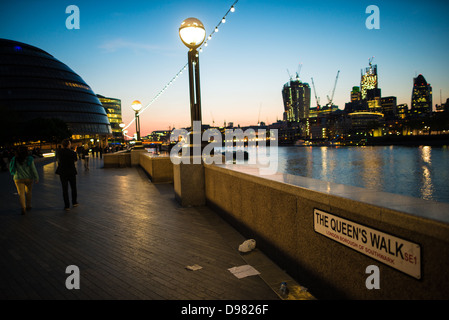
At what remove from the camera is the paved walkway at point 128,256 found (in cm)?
355

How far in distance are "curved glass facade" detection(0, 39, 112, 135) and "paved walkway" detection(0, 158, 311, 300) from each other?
256ft

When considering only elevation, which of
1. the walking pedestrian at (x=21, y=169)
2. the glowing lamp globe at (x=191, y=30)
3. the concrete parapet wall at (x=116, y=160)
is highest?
the glowing lamp globe at (x=191, y=30)

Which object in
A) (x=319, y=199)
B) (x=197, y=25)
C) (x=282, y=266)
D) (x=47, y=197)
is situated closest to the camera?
(x=319, y=199)

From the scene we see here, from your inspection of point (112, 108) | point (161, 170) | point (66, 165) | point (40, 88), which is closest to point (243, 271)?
point (66, 165)

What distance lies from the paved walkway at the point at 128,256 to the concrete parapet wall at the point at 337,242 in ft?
1.10

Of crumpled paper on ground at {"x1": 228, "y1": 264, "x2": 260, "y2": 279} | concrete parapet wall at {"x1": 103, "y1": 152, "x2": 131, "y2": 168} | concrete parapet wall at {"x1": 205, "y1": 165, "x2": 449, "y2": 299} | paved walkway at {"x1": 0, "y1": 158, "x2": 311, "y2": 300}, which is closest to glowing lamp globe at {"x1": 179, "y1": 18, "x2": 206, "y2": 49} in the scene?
concrete parapet wall at {"x1": 205, "y1": 165, "x2": 449, "y2": 299}

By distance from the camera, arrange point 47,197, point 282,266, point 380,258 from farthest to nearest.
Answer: point 47,197 → point 282,266 → point 380,258

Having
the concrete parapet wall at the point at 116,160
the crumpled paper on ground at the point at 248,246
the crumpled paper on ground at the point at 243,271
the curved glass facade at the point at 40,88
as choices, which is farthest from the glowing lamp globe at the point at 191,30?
the curved glass facade at the point at 40,88

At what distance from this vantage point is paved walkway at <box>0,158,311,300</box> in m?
3.55

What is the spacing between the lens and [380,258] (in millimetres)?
2426

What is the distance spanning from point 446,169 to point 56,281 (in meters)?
70.1

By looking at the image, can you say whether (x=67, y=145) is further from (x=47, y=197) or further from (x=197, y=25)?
(x=197, y=25)

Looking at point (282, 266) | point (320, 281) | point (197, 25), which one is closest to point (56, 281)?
point (282, 266)

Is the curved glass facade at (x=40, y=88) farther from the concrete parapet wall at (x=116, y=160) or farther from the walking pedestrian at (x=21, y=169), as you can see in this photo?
the walking pedestrian at (x=21, y=169)
